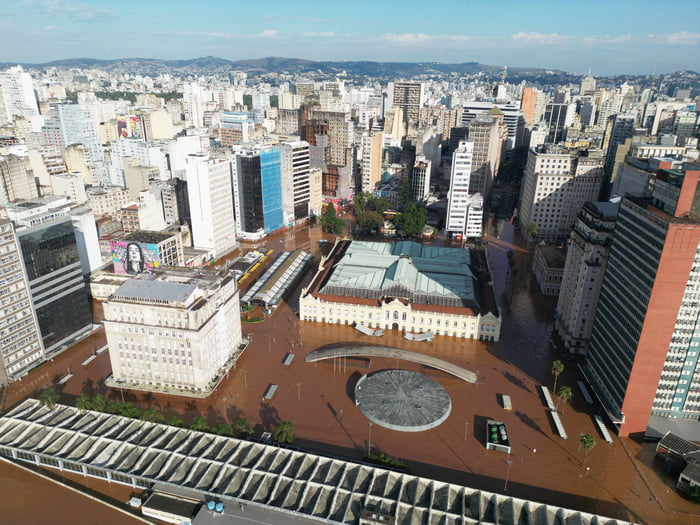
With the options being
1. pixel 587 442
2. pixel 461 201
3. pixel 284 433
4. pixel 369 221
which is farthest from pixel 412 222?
pixel 284 433

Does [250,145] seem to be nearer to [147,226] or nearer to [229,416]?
[147,226]

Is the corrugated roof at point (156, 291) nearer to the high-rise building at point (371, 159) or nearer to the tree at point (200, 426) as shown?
the tree at point (200, 426)

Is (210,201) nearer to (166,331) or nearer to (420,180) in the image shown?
(166,331)

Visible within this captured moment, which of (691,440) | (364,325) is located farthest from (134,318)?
(691,440)

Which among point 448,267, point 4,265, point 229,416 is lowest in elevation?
point 229,416

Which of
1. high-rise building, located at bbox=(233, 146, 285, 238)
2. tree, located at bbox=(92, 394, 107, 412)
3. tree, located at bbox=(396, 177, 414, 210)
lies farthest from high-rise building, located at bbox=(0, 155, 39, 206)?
tree, located at bbox=(396, 177, 414, 210)

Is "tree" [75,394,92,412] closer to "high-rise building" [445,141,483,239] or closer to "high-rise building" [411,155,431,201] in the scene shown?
"high-rise building" [445,141,483,239]
